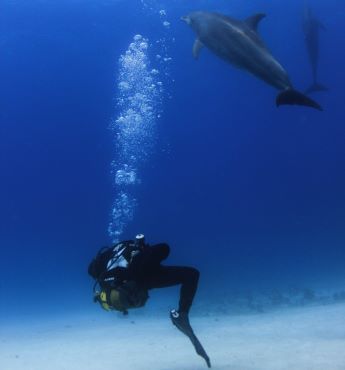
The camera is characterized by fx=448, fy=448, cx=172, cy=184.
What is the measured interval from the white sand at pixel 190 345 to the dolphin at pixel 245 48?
3.64 meters

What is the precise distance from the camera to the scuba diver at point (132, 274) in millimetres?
5094

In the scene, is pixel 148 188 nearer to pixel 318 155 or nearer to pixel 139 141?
pixel 318 155

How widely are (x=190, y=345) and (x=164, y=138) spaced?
76.4m

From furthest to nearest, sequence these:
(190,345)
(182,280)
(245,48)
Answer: (190,345), (245,48), (182,280)

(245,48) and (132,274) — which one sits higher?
(245,48)

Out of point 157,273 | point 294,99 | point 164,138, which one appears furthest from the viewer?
point 164,138

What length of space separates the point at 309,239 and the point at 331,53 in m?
26.7

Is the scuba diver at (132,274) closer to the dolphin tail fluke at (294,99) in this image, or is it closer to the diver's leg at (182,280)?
the diver's leg at (182,280)

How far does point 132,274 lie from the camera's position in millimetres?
5117

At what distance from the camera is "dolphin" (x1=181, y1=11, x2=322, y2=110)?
19.8ft

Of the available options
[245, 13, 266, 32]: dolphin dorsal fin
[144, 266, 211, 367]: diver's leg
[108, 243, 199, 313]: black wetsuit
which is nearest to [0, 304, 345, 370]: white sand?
[144, 266, 211, 367]: diver's leg

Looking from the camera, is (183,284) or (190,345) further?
(190,345)

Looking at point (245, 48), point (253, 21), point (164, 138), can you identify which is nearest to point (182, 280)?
point (245, 48)

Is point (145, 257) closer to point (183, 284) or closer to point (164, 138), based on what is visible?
point (183, 284)
